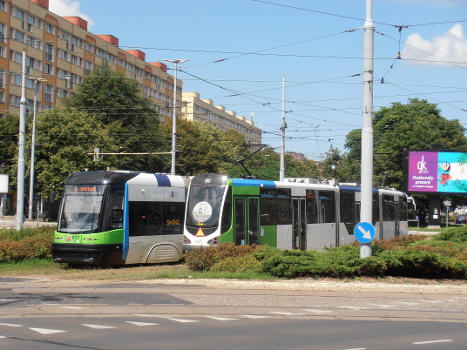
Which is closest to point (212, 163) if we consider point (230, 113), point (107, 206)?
point (107, 206)

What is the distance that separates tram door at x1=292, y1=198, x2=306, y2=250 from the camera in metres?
24.1

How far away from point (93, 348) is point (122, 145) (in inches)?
2003

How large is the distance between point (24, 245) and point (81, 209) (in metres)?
2.37

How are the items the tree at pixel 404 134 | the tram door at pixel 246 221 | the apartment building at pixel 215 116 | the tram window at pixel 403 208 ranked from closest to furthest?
the tram door at pixel 246 221 < the tram window at pixel 403 208 < the tree at pixel 404 134 < the apartment building at pixel 215 116

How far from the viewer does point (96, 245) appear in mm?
18797

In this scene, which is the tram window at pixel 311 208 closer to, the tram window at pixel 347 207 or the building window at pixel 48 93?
the tram window at pixel 347 207

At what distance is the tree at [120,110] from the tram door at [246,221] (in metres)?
35.9

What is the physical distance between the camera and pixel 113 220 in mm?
19297

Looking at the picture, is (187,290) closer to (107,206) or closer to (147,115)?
(107,206)

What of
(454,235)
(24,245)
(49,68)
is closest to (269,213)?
(454,235)

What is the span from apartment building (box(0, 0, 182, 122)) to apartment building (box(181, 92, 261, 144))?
23.4 metres

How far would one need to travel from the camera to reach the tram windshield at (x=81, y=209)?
1911cm

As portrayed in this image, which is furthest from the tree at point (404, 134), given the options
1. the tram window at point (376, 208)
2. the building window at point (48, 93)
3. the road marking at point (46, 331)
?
the road marking at point (46, 331)

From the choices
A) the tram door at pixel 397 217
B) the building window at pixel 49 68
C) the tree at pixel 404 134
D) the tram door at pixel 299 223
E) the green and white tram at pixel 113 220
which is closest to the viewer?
the green and white tram at pixel 113 220
